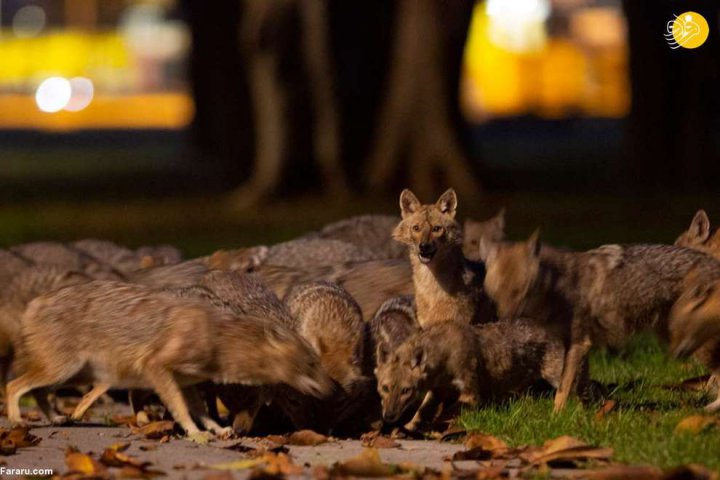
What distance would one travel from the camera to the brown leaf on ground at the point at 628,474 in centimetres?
789

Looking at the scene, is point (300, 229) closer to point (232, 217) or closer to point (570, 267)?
point (232, 217)

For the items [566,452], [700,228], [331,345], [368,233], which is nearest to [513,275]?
[331,345]

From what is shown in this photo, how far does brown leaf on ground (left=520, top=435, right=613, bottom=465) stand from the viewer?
27.9 ft

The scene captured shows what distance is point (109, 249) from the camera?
15.5 meters

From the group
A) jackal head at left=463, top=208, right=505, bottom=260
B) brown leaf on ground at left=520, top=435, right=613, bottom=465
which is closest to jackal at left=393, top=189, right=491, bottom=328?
brown leaf on ground at left=520, top=435, right=613, bottom=465

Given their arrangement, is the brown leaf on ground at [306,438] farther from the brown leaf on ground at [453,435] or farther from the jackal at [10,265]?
the jackal at [10,265]

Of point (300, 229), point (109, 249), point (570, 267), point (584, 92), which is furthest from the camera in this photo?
point (584, 92)

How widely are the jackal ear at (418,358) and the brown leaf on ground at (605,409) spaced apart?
3.30ft

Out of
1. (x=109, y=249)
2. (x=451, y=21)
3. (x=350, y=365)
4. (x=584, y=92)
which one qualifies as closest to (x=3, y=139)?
(x=584, y=92)

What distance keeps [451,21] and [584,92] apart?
101ft

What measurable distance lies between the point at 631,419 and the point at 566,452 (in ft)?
3.22

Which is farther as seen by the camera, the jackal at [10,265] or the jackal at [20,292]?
the jackal at [10,265]

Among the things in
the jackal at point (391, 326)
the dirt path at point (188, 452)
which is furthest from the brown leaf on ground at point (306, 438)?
the jackal at point (391, 326)

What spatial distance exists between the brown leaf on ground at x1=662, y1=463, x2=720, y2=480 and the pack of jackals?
1.71 metres
